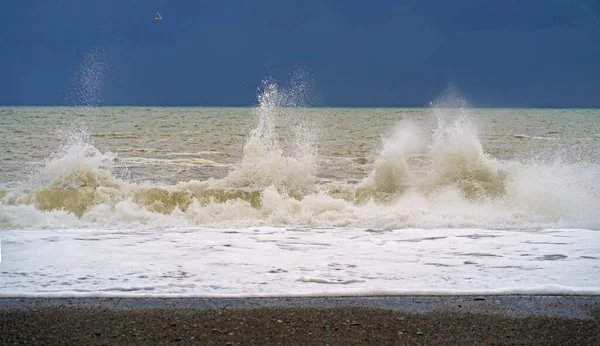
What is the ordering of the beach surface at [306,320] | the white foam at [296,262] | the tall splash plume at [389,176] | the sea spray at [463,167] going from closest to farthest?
the beach surface at [306,320] < the white foam at [296,262] < the sea spray at [463,167] < the tall splash plume at [389,176]

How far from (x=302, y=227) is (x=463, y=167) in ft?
16.2

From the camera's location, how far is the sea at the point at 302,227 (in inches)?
221

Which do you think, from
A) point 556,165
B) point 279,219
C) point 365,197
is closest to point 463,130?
point 556,165

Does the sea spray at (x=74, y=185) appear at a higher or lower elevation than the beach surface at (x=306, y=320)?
higher

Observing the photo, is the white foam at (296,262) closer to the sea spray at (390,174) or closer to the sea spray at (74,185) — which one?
the sea spray at (74,185)

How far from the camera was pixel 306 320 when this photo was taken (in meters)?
4.45

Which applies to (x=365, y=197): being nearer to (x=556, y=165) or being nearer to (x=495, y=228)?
Result: (x=495, y=228)

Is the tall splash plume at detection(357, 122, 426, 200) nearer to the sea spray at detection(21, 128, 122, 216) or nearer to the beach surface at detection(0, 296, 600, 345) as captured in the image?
the sea spray at detection(21, 128, 122, 216)

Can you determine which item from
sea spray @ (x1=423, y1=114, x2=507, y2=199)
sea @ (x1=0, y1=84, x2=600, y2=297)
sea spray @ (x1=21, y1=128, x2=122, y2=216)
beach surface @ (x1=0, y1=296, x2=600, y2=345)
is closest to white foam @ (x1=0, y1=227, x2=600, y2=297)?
sea @ (x1=0, y1=84, x2=600, y2=297)

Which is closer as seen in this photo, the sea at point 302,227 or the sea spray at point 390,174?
the sea at point 302,227

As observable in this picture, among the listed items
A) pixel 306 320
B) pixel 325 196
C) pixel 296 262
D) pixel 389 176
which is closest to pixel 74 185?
pixel 325 196

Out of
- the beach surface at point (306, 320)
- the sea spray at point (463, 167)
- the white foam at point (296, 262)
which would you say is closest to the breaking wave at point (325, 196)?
the sea spray at point (463, 167)

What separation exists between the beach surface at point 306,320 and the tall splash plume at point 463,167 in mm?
7031

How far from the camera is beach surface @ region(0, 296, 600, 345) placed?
4059 mm
